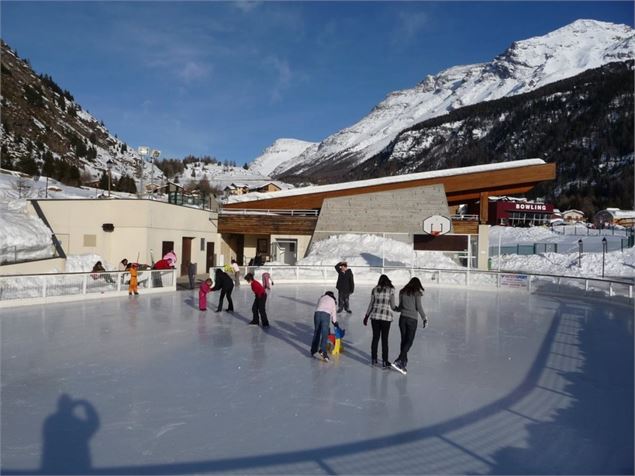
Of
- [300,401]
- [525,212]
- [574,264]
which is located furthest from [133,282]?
[525,212]

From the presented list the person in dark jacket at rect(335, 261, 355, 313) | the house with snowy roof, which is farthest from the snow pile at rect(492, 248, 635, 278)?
the house with snowy roof

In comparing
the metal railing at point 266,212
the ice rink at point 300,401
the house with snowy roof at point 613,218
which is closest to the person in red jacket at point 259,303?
the ice rink at point 300,401

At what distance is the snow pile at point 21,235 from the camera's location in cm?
1520

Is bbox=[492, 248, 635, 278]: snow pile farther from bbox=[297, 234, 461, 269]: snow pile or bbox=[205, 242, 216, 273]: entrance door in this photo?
bbox=[205, 242, 216, 273]: entrance door

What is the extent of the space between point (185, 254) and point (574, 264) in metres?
23.1

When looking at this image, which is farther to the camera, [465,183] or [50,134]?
[50,134]

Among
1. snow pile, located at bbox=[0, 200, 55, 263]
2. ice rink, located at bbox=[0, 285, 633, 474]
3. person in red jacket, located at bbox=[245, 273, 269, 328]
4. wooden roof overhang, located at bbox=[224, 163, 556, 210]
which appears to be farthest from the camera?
wooden roof overhang, located at bbox=[224, 163, 556, 210]

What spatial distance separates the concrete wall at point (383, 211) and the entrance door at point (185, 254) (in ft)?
21.5

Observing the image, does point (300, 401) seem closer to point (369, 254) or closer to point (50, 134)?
point (369, 254)

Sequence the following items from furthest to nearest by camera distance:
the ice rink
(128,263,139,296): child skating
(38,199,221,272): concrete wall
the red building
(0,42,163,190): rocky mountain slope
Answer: the red building, (0,42,163,190): rocky mountain slope, (38,199,221,272): concrete wall, (128,263,139,296): child skating, the ice rink

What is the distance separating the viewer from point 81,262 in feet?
55.3

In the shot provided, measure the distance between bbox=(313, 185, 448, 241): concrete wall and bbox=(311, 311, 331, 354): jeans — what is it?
57.9 ft

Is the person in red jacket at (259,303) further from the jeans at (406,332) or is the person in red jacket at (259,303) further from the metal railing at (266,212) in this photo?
the metal railing at (266,212)

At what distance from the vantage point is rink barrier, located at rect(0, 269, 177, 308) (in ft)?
36.0
